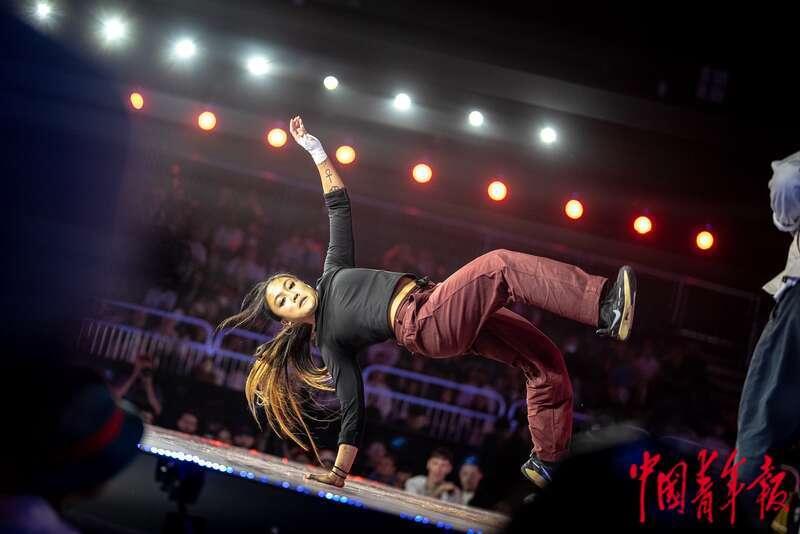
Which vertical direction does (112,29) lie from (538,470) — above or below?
above

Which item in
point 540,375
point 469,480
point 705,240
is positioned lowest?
point 469,480

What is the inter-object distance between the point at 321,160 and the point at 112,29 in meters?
3.14

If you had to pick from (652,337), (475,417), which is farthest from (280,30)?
(652,337)

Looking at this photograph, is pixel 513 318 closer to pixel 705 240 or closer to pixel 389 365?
pixel 705 240

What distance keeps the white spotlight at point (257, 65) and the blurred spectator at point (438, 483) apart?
10.5 ft

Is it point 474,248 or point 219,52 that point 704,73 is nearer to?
point 474,248

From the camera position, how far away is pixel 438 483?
5.73 metres

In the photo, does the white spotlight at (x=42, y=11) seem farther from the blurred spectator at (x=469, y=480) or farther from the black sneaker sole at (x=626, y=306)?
the black sneaker sole at (x=626, y=306)

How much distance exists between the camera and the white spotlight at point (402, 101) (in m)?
6.18

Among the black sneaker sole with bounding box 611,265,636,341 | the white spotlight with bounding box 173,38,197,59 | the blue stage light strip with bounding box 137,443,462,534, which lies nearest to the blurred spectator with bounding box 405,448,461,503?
the blue stage light strip with bounding box 137,443,462,534

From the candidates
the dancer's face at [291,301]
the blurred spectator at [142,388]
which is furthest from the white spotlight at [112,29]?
the dancer's face at [291,301]

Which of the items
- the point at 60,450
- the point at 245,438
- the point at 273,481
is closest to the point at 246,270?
the point at 245,438

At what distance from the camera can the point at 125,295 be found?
284 inches

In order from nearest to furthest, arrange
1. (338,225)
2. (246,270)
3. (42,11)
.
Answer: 1. (338,225)
2. (42,11)
3. (246,270)
